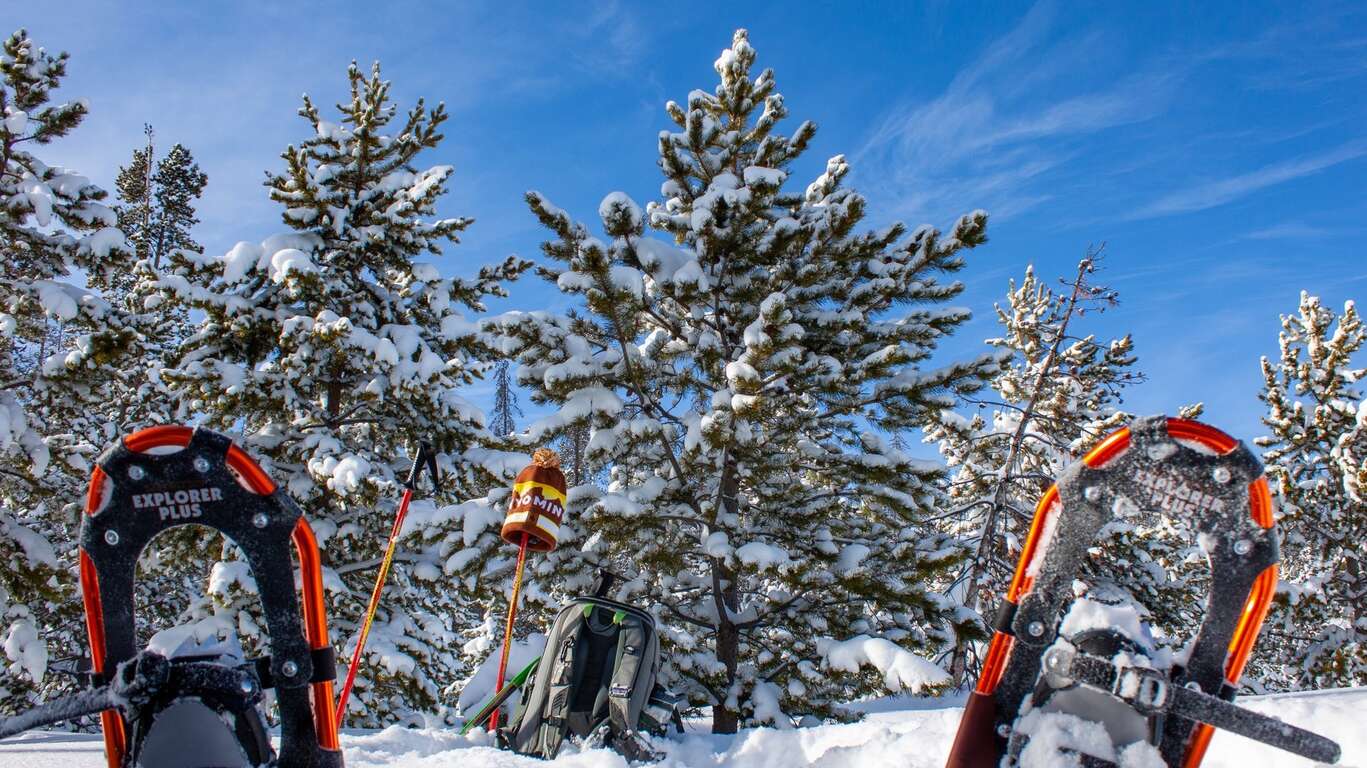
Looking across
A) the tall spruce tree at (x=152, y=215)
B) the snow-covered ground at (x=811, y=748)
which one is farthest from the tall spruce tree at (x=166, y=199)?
the snow-covered ground at (x=811, y=748)

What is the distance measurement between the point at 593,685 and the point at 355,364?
587 centimetres

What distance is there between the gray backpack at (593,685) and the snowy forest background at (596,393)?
174 centimetres

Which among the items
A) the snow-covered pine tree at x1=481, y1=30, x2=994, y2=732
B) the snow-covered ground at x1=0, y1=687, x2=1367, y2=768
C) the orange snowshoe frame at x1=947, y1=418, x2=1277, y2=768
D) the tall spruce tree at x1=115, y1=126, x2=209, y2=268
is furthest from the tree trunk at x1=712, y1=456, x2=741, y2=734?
the tall spruce tree at x1=115, y1=126, x2=209, y2=268

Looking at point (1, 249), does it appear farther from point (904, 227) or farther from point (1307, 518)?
point (1307, 518)

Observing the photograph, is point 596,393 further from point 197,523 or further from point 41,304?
point 41,304

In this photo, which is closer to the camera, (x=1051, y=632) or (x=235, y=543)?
(x=1051, y=632)

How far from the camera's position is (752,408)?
6742mm

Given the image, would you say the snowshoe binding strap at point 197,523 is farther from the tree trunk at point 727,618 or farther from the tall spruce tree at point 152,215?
the tall spruce tree at point 152,215

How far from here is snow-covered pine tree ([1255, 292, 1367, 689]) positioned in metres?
13.5

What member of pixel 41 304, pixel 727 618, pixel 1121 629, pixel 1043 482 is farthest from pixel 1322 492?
pixel 41 304

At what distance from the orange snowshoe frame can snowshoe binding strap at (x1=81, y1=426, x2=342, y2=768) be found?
2.56 m

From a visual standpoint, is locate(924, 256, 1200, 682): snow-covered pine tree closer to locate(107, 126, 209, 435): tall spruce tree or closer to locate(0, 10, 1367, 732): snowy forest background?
locate(0, 10, 1367, 732): snowy forest background

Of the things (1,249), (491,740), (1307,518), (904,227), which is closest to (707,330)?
(904,227)

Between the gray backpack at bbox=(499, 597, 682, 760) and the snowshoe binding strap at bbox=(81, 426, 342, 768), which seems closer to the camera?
the snowshoe binding strap at bbox=(81, 426, 342, 768)
